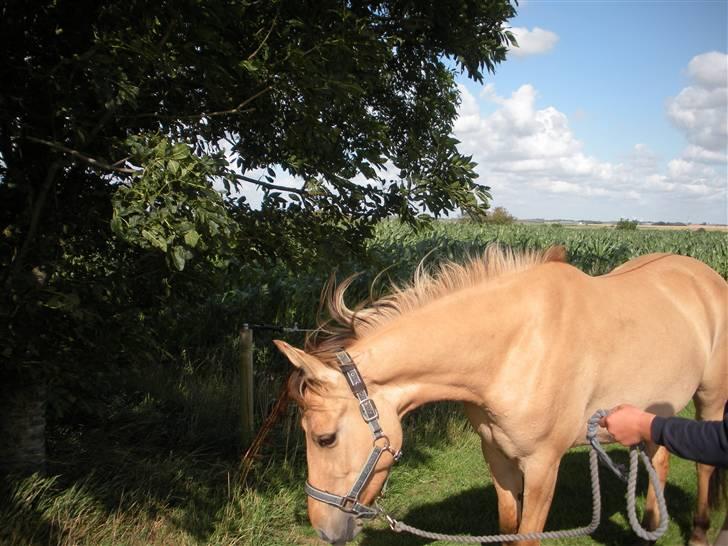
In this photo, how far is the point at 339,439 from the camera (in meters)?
2.83

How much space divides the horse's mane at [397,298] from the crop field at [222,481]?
0.77 feet

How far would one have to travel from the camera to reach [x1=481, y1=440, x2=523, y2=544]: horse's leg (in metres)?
3.57

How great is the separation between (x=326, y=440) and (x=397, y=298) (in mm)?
860

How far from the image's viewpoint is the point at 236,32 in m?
3.32

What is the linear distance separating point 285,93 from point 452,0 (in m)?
1.47

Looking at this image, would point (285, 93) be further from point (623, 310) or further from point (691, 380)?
point (691, 380)

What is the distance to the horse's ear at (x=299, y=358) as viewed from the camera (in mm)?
2734

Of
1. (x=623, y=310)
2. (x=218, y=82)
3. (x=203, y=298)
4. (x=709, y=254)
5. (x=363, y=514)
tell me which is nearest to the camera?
(x=363, y=514)

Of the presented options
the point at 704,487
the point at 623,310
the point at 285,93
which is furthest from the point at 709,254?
the point at 285,93

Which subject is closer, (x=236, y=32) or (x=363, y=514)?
(x=363, y=514)

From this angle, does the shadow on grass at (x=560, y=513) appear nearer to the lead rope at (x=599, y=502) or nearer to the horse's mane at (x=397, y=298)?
the lead rope at (x=599, y=502)

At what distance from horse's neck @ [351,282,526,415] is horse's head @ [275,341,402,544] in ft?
0.45

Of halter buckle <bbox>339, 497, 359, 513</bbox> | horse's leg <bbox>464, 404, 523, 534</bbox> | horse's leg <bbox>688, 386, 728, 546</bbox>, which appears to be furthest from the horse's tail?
halter buckle <bbox>339, 497, 359, 513</bbox>

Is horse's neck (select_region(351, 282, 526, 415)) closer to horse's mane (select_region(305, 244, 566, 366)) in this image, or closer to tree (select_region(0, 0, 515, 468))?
horse's mane (select_region(305, 244, 566, 366))
